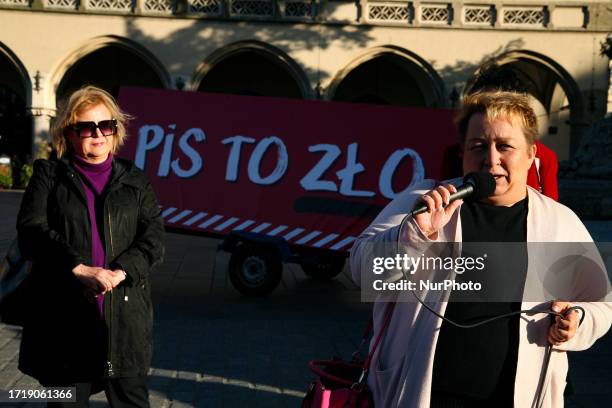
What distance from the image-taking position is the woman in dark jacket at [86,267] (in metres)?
3.08

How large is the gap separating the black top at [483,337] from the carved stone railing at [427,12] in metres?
23.9

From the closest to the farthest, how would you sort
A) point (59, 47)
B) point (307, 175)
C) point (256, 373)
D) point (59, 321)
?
point (59, 321), point (256, 373), point (307, 175), point (59, 47)

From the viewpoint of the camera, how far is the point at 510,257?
2.19 meters

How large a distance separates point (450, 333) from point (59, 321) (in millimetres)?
1737

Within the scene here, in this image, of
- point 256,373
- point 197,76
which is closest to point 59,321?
point 256,373

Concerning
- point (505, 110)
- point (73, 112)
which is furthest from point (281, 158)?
point (505, 110)

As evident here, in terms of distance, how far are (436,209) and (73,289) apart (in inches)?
71.8

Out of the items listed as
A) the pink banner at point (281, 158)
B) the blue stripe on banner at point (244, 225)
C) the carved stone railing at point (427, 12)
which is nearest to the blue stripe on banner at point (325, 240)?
the pink banner at point (281, 158)

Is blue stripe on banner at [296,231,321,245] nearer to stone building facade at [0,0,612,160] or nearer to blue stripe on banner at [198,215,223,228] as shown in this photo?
blue stripe on banner at [198,215,223,228]

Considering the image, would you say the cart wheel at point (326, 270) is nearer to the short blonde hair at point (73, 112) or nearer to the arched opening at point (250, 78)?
the short blonde hair at point (73, 112)

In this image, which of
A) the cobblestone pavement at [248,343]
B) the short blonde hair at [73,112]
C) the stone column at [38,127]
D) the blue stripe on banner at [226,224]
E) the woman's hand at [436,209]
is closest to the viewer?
the woman's hand at [436,209]

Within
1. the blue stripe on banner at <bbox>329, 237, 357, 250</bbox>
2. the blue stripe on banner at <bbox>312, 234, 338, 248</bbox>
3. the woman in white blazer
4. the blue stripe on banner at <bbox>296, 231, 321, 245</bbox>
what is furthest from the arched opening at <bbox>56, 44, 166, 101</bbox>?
the woman in white blazer

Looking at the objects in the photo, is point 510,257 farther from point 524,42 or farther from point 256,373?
point 524,42

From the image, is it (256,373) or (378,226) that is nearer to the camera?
(378,226)
